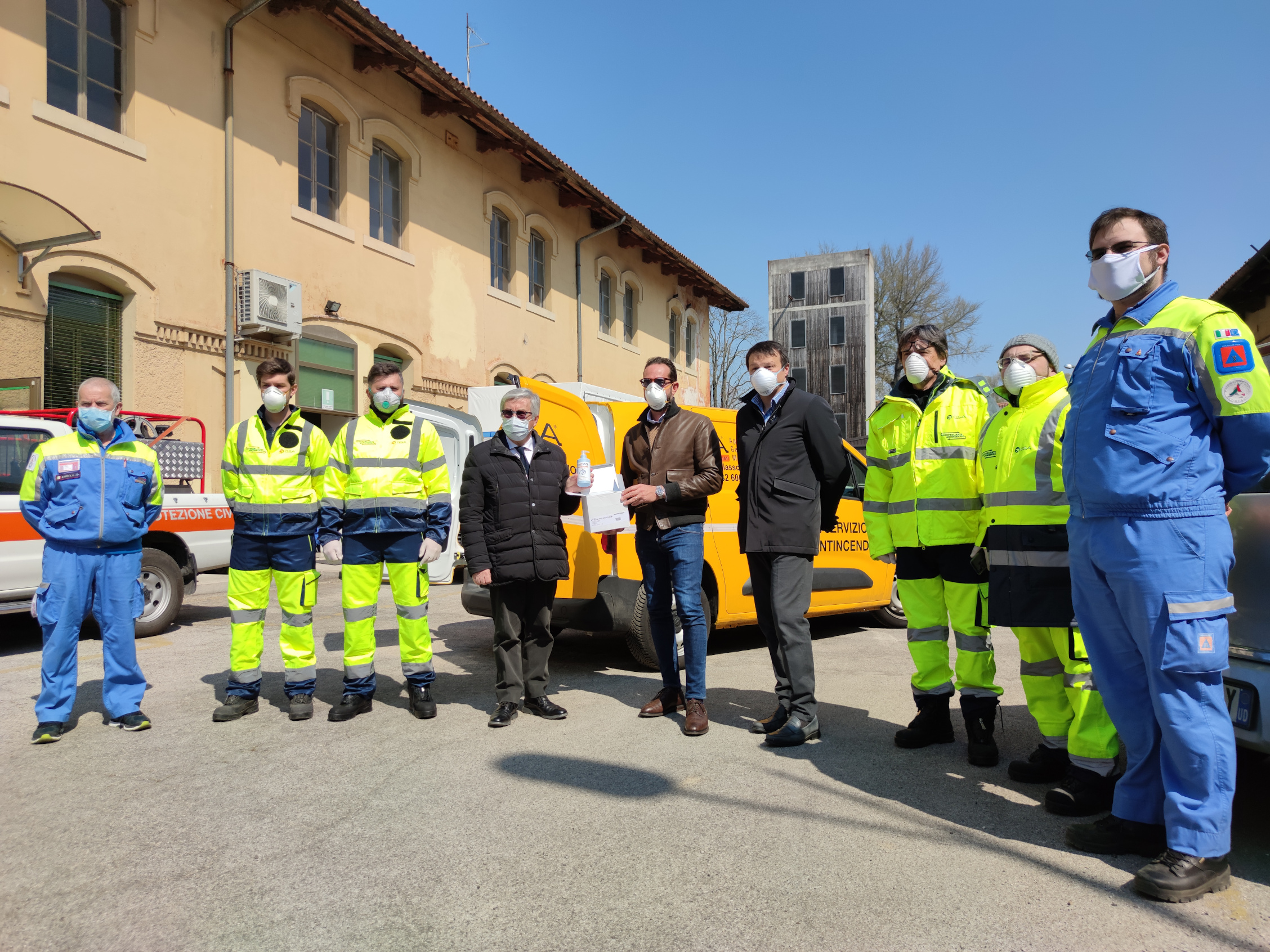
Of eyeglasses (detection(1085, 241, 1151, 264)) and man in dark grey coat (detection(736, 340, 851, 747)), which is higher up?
eyeglasses (detection(1085, 241, 1151, 264))

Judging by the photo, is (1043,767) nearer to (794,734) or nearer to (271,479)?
(794,734)

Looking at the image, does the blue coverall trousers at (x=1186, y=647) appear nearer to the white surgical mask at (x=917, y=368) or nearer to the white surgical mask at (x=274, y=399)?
the white surgical mask at (x=917, y=368)

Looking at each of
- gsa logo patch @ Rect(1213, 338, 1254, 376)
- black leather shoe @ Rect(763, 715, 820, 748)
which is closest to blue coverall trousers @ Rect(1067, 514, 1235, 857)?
gsa logo patch @ Rect(1213, 338, 1254, 376)

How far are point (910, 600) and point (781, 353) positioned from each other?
4.85ft

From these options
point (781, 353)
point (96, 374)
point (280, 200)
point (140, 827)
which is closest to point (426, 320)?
point (280, 200)

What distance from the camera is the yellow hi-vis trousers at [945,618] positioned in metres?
4.11

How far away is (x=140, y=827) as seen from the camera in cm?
336

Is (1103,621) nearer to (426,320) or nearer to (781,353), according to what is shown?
(781,353)

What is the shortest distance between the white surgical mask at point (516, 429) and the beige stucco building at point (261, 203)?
7.96m

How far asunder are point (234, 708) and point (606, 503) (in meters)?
2.43

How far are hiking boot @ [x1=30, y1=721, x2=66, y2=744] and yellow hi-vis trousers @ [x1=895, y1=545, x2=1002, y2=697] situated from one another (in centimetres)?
448

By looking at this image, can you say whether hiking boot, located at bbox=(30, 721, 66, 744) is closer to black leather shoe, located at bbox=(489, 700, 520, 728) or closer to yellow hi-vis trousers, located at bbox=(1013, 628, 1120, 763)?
black leather shoe, located at bbox=(489, 700, 520, 728)

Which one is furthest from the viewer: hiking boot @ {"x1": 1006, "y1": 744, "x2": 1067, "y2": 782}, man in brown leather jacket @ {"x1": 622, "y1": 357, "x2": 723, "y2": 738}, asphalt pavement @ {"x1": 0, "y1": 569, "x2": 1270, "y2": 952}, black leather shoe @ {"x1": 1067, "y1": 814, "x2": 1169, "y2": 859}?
man in brown leather jacket @ {"x1": 622, "y1": 357, "x2": 723, "y2": 738}

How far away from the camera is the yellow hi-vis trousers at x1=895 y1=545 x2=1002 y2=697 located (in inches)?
162
